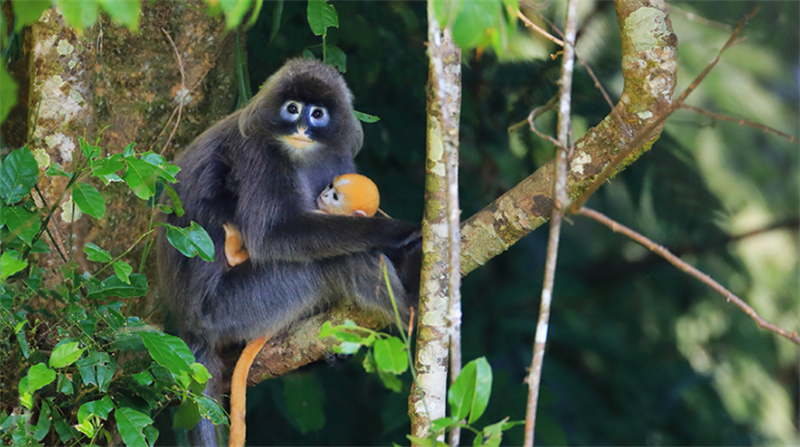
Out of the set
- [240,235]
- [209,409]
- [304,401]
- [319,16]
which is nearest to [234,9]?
[209,409]

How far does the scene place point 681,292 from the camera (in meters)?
4.21

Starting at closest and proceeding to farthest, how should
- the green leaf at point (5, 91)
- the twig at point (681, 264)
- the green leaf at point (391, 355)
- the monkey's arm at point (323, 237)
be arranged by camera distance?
the green leaf at point (5, 91) → the twig at point (681, 264) → the green leaf at point (391, 355) → the monkey's arm at point (323, 237)

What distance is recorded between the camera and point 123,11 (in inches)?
36.2

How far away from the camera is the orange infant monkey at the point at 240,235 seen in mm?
2372

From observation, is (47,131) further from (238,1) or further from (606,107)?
(606,107)

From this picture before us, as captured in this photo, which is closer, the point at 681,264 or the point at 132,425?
the point at 681,264

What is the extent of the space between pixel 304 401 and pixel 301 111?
1298 millimetres

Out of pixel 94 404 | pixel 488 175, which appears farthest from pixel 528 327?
pixel 94 404

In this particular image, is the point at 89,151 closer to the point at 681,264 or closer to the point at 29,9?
the point at 29,9

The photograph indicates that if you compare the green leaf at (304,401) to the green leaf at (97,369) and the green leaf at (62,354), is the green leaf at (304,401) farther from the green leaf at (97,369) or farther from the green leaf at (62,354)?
the green leaf at (62,354)

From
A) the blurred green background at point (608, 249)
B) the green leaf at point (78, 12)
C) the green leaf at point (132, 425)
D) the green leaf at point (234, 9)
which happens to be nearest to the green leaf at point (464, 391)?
the green leaf at point (234, 9)

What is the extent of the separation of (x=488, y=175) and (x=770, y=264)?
6.17 ft

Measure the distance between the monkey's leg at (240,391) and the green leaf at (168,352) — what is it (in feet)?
1.97

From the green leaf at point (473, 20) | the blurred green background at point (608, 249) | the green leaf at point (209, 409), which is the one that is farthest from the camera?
the blurred green background at point (608, 249)
